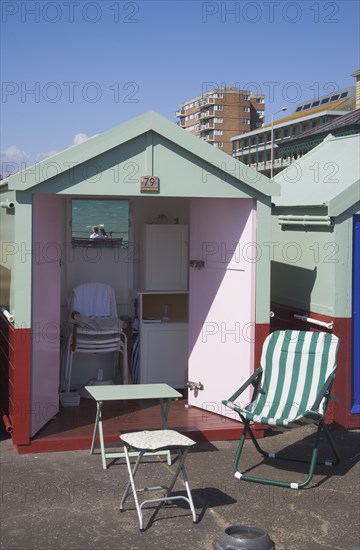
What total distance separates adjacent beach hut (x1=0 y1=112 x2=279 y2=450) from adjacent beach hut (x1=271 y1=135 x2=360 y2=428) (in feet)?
2.68

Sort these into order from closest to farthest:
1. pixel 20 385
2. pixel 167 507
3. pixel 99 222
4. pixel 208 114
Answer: pixel 167 507 < pixel 20 385 < pixel 99 222 < pixel 208 114

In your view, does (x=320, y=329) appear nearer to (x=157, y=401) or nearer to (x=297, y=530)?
(x=157, y=401)

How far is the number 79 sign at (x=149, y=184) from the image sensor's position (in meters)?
8.03

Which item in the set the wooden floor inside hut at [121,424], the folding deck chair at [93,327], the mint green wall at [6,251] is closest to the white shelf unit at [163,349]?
the folding deck chair at [93,327]

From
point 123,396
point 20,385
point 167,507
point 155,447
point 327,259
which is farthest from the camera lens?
point 327,259

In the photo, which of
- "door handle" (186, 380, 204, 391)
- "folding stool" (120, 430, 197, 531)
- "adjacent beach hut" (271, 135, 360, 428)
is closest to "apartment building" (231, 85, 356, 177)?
"adjacent beach hut" (271, 135, 360, 428)

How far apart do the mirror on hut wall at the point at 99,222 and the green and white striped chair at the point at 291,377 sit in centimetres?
295

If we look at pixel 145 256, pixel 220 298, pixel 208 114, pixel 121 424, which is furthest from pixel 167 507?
pixel 208 114

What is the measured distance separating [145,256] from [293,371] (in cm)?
291

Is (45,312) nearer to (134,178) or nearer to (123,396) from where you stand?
(123,396)

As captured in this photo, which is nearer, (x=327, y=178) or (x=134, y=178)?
(x=134, y=178)

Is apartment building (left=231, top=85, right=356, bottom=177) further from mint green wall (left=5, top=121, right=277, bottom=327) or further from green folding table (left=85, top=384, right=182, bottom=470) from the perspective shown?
green folding table (left=85, top=384, right=182, bottom=470)

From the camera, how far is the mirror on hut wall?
33.0ft

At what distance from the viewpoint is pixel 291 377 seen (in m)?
7.94
